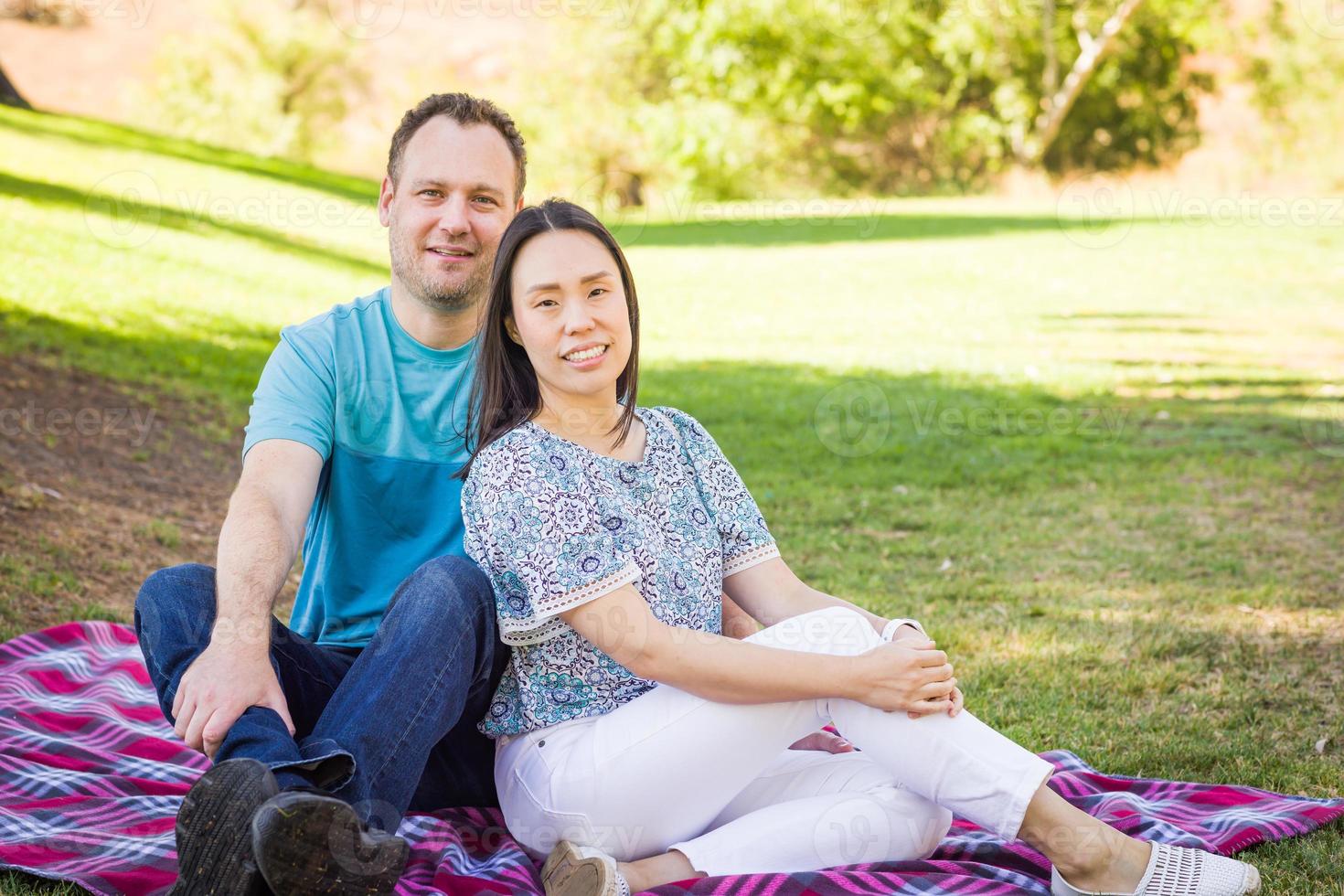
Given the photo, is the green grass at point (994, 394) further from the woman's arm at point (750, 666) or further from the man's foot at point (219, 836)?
the woman's arm at point (750, 666)

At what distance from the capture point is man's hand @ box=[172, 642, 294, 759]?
227 cm

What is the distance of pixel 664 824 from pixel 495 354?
105 cm

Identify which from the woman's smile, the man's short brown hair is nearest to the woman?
the woman's smile

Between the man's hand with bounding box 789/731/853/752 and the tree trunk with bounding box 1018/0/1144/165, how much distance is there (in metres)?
23.9

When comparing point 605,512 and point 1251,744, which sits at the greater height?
point 605,512

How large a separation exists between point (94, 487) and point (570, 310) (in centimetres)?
419

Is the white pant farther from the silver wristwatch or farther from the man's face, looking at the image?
the man's face

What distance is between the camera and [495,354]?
2725 millimetres

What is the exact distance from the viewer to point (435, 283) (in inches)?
123

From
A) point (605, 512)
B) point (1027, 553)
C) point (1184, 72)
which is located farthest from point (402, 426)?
point (1184, 72)

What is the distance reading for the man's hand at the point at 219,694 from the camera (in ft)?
7.46

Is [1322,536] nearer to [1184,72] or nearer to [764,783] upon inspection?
[764,783]

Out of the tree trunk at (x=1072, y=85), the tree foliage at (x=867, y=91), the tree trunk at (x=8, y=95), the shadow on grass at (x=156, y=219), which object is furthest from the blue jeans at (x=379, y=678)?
the tree foliage at (x=867, y=91)

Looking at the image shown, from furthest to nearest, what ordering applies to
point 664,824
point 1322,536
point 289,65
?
point 289,65
point 1322,536
point 664,824
